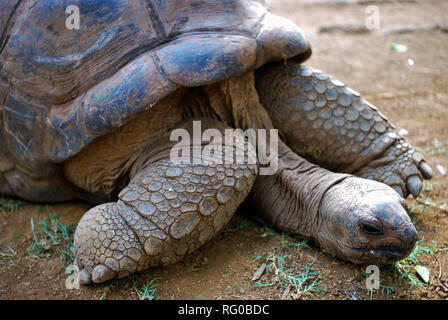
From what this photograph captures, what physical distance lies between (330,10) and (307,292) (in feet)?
22.2

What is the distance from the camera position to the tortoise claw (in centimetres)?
275

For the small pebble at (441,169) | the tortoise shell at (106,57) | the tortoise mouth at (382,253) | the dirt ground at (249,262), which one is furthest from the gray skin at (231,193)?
the small pebble at (441,169)

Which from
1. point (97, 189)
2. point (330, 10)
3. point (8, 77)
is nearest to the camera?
point (8, 77)

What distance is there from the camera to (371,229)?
2.10m

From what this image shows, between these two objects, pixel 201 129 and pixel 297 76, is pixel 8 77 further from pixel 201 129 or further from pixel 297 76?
pixel 297 76

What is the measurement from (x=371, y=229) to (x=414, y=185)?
0.83 m

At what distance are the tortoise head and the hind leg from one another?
0.49m

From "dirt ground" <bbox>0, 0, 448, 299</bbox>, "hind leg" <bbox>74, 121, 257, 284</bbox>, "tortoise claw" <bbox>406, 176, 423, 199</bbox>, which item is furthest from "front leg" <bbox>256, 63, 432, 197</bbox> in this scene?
"hind leg" <bbox>74, 121, 257, 284</bbox>

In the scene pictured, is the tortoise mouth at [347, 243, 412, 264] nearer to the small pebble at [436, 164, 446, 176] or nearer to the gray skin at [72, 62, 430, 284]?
the gray skin at [72, 62, 430, 284]

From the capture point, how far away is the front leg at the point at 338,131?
2816 mm

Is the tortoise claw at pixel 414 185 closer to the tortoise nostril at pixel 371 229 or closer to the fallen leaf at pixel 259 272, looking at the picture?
the tortoise nostril at pixel 371 229

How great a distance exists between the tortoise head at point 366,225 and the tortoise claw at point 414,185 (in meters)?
0.57

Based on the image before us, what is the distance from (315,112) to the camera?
284cm

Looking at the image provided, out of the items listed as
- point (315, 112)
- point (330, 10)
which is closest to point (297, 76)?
point (315, 112)
